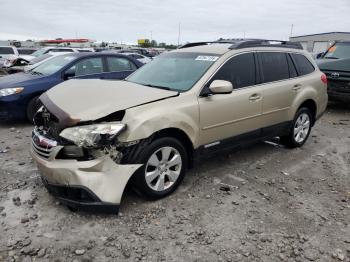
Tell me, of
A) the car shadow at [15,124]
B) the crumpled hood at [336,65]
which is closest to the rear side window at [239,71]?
the car shadow at [15,124]

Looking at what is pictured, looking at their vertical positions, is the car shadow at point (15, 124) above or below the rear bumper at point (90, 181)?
below

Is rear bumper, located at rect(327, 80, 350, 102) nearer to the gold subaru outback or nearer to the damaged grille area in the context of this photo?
the gold subaru outback

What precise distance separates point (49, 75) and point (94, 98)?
4.06 metres

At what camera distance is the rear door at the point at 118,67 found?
26.2ft

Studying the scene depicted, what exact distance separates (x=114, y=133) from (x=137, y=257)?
1.15 metres

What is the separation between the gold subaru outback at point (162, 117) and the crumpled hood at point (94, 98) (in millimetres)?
11

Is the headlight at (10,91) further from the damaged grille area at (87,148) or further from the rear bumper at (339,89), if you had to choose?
the rear bumper at (339,89)

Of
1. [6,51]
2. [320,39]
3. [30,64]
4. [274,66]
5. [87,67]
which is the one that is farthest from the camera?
[320,39]

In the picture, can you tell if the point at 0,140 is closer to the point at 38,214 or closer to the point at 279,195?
the point at 38,214

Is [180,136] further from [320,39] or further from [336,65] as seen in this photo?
[320,39]

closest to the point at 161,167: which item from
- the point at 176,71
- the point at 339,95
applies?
the point at 176,71

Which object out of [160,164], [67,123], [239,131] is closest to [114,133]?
[67,123]

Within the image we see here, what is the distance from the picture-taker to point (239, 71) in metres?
4.61

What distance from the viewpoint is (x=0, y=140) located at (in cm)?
606
